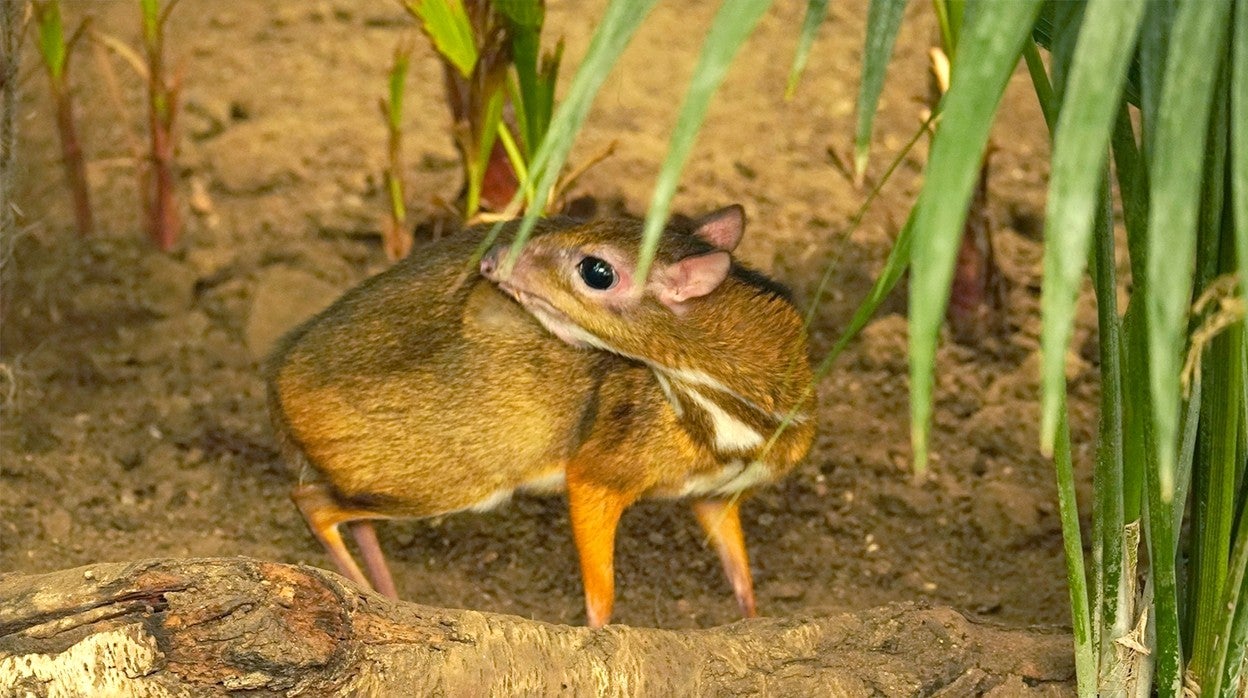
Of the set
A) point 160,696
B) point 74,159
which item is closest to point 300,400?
point 160,696

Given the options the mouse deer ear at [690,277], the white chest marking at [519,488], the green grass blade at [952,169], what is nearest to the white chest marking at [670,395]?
the mouse deer ear at [690,277]

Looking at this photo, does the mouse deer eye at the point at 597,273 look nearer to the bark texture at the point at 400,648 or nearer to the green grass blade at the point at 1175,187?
the bark texture at the point at 400,648

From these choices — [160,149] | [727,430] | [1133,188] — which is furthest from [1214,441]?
[160,149]

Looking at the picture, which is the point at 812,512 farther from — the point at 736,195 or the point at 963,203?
the point at 963,203

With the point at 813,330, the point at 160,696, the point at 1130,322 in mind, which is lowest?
the point at 813,330

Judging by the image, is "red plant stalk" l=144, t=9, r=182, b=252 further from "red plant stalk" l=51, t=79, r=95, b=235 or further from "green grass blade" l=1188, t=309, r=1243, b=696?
"green grass blade" l=1188, t=309, r=1243, b=696

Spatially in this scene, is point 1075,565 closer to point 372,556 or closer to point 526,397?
point 526,397

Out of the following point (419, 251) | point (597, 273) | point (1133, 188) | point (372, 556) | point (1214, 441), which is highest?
point (1133, 188)
